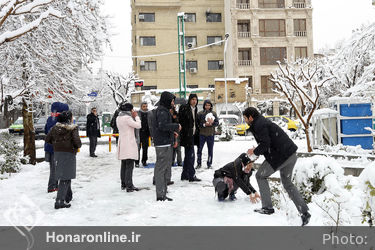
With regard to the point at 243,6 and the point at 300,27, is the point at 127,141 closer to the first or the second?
the point at 243,6

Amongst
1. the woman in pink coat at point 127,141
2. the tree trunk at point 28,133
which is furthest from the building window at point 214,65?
the woman in pink coat at point 127,141

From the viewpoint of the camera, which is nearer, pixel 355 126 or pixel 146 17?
pixel 355 126

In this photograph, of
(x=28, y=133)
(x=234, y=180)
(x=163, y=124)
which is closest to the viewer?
(x=234, y=180)

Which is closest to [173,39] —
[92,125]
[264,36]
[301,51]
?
[264,36]

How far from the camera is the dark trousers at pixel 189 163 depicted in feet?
24.9

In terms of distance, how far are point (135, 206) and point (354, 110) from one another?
28.8 ft

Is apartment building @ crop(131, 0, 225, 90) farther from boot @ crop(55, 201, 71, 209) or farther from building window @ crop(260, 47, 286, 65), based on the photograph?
boot @ crop(55, 201, 71, 209)

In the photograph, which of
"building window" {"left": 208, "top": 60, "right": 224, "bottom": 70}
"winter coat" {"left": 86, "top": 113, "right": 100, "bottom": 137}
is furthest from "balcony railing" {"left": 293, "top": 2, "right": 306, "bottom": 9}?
"winter coat" {"left": 86, "top": 113, "right": 100, "bottom": 137}

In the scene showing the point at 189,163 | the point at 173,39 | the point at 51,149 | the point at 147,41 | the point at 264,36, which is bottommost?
the point at 189,163

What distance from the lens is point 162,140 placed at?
20.0 feet

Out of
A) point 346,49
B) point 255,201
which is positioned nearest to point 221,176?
point 255,201
